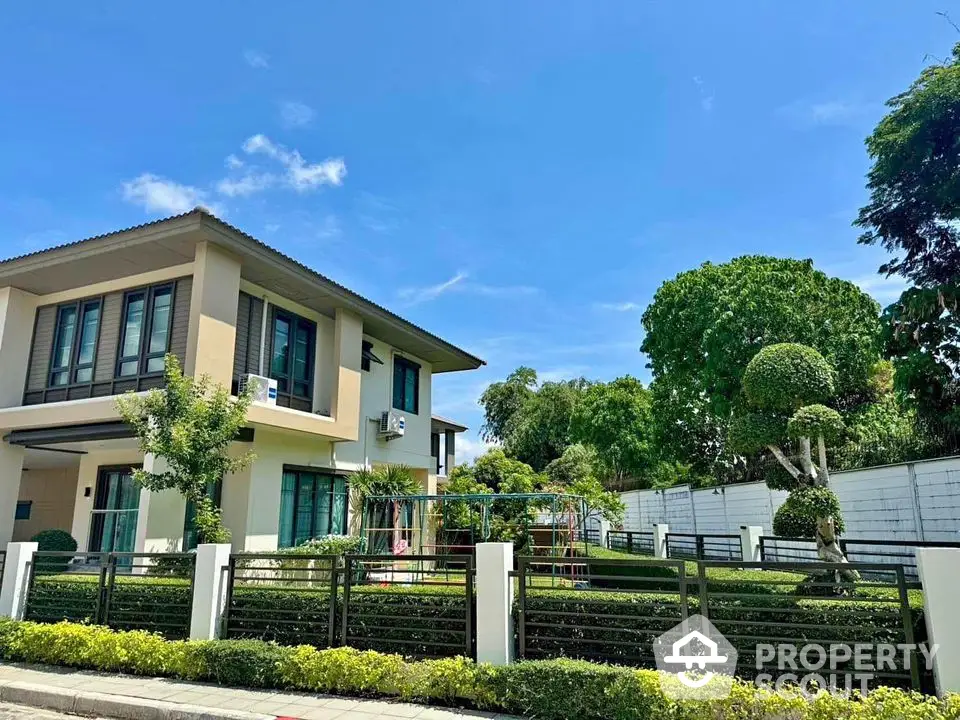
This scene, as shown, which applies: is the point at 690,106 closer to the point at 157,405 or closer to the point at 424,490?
the point at 157,405

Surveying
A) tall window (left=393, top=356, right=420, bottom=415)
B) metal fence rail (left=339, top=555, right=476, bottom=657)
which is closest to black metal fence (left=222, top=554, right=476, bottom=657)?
metal fence rail (left=339, top=555, right=476, bottom=657)

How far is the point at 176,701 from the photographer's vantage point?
6211 millimetres

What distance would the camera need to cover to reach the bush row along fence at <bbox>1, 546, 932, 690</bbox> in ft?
18.1

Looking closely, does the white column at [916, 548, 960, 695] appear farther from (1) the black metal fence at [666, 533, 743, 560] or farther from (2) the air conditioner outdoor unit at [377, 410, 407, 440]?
(2) the air conditioner outdoor unit at [377, 410, 407, 440]

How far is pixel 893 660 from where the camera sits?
5.24m

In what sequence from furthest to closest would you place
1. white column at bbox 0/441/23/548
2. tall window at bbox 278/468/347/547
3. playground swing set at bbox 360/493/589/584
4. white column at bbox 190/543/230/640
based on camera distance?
playground swing set at bbox 360/493/589/584, tall window at bbox 278/468/347/547, white column at bbox 0/441/23/548, white column at bbox 190/543/230/640

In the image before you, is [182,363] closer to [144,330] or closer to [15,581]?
[144,330]

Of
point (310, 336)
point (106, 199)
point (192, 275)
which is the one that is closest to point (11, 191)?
point (106, 199)

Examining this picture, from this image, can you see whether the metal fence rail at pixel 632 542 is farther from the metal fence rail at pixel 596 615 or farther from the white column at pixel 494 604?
the white column at pixel 494 604

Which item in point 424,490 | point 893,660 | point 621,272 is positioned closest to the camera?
point 893,660

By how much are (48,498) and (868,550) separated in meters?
20.2

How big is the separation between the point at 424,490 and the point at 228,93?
11378mm

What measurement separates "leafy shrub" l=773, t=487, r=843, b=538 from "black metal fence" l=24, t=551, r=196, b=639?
777 cm

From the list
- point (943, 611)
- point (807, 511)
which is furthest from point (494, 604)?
point (807, 511)
